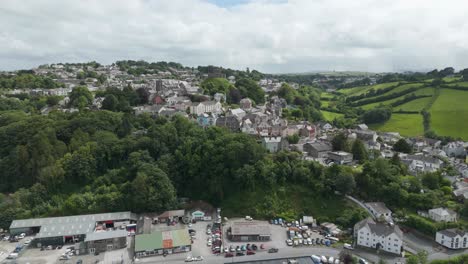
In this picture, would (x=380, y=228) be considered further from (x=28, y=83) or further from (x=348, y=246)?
(x=28, y=83)

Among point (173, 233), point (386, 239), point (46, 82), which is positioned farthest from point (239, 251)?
point (46, 82)

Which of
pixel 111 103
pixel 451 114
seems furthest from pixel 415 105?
pixel 111 103

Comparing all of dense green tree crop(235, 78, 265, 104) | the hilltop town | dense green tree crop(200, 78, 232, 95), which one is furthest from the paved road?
dense green tree crop(235, 78, 265, 104)

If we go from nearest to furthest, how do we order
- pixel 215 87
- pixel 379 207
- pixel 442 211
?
pixel 442 211, pixel 379 207, pixel 215 87

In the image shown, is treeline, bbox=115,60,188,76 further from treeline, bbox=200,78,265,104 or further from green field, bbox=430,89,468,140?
green field, bbox=430,89,468,140

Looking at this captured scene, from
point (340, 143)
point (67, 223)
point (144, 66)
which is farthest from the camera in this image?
point (144, 66)

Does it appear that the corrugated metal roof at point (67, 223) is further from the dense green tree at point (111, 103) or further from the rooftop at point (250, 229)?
the dense green tree at point (111, 103)
